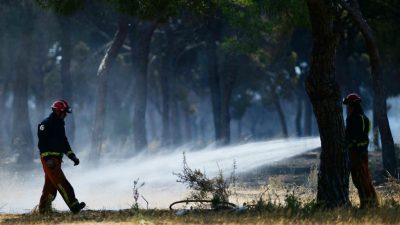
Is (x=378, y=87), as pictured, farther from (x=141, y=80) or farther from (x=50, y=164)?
(x=141, y=80)

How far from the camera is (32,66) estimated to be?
45344 millimetres

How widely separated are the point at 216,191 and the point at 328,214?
2.53 meters

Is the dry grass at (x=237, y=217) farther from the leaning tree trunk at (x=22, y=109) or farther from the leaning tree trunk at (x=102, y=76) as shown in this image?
the leaning tree trunk at (x=22, y=109)

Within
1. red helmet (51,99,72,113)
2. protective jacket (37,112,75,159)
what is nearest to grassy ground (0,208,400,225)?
protective jacket (37,112,75,159)

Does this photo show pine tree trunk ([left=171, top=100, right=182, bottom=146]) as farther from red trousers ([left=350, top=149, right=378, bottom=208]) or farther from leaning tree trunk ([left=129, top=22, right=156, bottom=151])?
red trousers ([left=350, top=149, right=378, bottom=208])

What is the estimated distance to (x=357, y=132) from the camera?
1232cm

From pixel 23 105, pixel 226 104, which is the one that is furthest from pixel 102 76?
pixel 226 104

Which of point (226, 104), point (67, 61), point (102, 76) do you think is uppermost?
point (67, 61)

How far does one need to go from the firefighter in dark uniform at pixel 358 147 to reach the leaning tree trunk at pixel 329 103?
1.38ft

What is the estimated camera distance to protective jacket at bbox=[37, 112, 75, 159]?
11961mm

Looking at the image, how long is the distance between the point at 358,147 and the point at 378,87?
6546 millimetres

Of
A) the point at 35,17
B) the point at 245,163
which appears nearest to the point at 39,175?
the point at 245,163

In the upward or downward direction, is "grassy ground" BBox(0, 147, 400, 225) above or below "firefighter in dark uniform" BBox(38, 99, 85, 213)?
below

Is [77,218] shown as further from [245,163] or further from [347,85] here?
[347,85]
